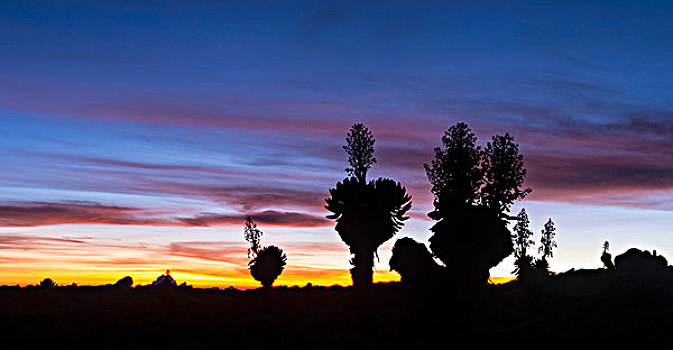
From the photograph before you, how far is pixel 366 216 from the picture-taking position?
61656 millimetres

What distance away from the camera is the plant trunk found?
6175cm

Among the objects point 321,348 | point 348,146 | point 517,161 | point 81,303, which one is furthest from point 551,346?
point 81,303

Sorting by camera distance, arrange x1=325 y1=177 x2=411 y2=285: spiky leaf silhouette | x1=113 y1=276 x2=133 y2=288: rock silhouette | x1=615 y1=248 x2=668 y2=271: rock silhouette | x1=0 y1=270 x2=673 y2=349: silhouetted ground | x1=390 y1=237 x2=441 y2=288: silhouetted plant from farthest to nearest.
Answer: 1. x1=113 y1=276 x2=133 y2=288: rock silhouette
2. x1=615 y1=248 x2=668 y2=271: rock silhouette
3. x1=325 y1=177 x2=411 y2=285: spiky leaf silhouette
4. x1=0 y1=270 x2=673 y2=349: silhouetted ground
5. x1=390 y1=237 x2=441 y2=288: silhouetted plant

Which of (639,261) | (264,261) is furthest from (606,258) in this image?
(264,261)

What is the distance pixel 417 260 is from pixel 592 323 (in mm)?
24204

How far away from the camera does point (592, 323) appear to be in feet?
196

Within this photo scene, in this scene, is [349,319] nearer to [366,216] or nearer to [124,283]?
[366,216]

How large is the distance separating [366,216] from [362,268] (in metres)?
4.77

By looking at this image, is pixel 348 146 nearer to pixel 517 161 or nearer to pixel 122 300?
pixel 517 161

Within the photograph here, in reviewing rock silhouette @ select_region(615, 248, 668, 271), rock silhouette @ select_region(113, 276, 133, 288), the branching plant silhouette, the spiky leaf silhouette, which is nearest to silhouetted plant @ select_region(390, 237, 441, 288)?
the branching plant silhouette

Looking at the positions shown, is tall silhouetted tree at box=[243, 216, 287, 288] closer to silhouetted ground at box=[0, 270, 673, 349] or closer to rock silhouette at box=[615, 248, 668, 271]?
silhouetted ground at box=[0, 270, 673, 349]

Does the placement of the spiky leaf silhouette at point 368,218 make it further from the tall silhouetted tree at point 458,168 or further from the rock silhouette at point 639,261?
the rock silhouette at point 639,261

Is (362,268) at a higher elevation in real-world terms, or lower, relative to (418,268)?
higher

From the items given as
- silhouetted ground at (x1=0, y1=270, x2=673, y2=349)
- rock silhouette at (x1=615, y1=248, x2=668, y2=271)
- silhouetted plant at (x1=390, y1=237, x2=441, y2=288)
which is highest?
rock silhouette at (x1=615, y1=248, x2=668, y2=271)
